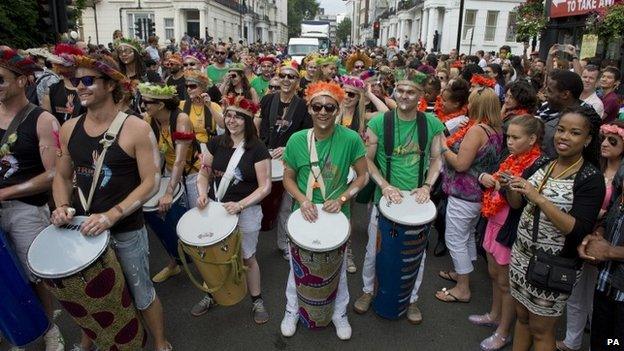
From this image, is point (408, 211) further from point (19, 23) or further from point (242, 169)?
point (19, 23)

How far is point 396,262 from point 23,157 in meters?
2.72

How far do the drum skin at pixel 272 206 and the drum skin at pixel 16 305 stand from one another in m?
1.83

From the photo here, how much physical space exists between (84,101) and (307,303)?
205 centimetres

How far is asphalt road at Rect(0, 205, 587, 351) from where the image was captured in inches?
128

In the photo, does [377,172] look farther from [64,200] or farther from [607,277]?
[64,200]

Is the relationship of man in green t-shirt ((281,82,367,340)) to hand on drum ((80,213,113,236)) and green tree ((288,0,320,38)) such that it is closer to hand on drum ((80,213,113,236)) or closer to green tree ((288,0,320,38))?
hand on drum ((80,213,113,236))

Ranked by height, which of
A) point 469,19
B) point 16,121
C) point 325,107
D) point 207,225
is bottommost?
point 207,225

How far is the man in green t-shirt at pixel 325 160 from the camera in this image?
10.0 feet

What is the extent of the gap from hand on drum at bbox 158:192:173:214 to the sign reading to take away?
408 inches

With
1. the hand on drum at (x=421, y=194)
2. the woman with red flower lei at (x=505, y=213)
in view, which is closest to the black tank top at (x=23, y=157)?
the hand on drum at (x=421, y=194)

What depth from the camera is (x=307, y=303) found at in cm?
315

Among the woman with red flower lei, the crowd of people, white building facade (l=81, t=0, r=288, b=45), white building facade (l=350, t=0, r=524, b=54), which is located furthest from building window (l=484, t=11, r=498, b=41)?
the woman with red flower lei

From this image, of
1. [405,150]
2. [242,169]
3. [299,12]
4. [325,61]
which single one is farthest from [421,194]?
[299,12]

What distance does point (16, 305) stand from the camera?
275 centimetres
